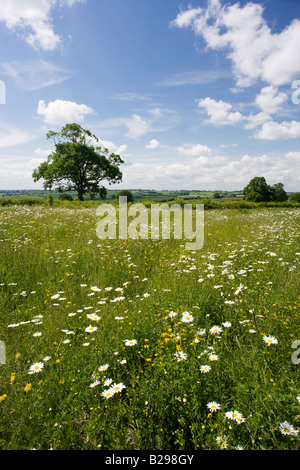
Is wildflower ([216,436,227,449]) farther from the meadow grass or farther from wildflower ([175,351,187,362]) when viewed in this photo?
wildflower ([175,351,187,362])

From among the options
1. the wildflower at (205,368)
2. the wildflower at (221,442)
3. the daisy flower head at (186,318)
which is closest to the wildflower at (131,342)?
the daisy flower head at (186,318)

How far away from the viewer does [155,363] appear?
2.51 metres

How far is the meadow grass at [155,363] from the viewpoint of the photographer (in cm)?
186

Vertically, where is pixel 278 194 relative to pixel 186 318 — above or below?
above

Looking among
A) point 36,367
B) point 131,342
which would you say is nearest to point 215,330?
point 131,342

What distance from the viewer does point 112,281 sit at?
205 inches

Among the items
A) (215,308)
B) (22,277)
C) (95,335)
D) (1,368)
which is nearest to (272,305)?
(215,308)

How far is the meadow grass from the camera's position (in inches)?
73.4

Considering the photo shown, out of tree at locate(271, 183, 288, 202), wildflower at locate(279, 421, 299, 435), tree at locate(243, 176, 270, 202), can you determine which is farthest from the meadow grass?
tree at locate(271, 183, 288, 202)

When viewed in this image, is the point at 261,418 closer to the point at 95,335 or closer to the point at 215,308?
the point at 215,308

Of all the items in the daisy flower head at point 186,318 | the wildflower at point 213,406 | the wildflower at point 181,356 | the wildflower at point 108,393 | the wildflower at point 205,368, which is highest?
the daisy flower head at point 186,318

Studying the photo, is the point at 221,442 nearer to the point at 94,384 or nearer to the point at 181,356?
the point at 181,356

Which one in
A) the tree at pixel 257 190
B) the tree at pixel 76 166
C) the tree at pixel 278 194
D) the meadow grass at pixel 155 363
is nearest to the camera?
the meadow grass at pixel 155 363
